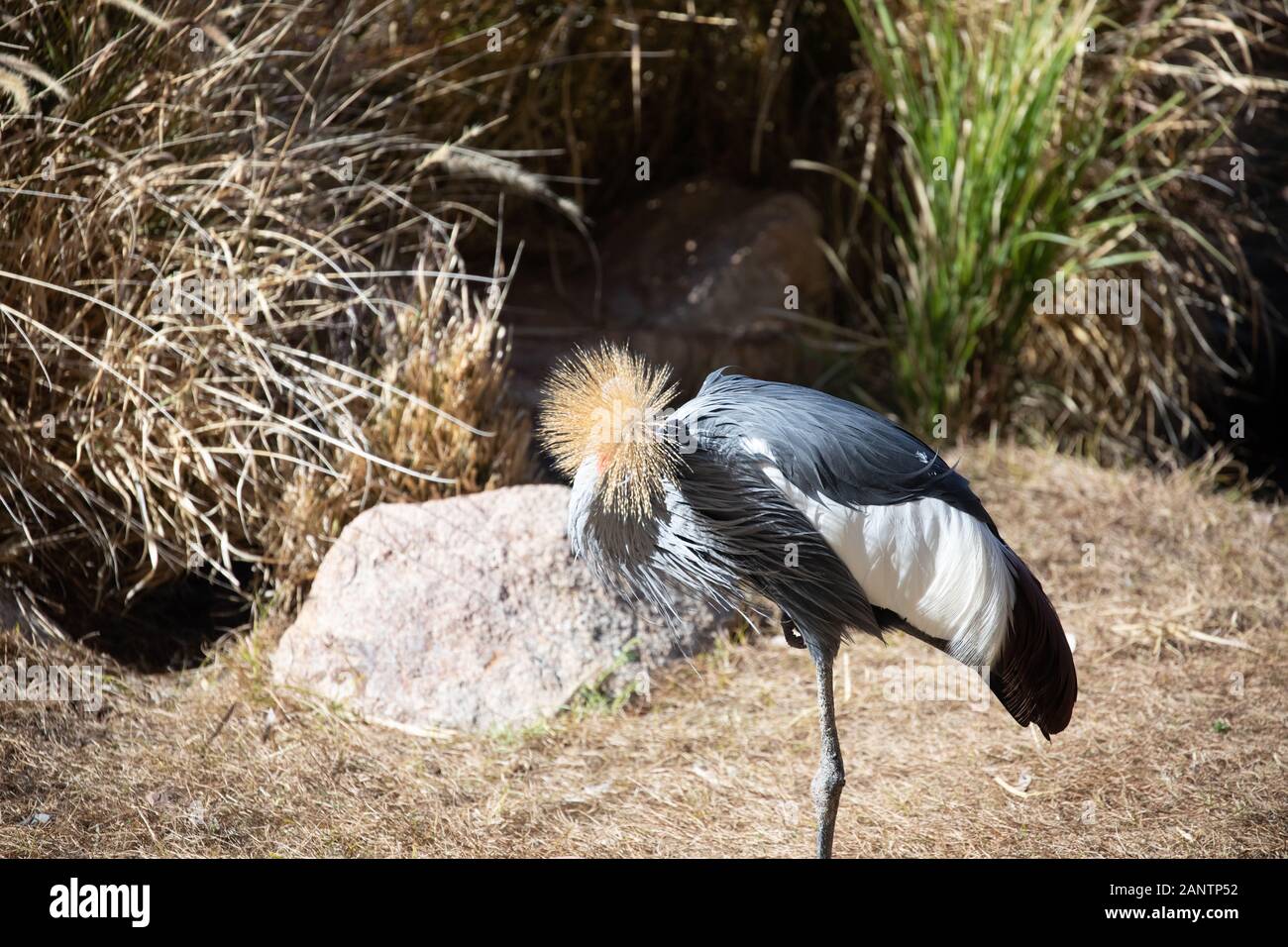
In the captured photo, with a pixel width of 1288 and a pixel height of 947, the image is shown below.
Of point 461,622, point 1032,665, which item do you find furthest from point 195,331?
point 1032,665

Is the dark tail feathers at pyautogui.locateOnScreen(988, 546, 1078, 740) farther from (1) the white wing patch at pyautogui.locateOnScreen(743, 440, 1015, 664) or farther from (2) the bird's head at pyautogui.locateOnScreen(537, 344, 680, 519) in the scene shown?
(2) the bird's head at pyautogui.locateOnScreen(537, 344, 680, 519)

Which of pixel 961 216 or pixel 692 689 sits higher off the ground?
pixel 961 216

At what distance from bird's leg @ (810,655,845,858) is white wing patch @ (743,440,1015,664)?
0.62 feet

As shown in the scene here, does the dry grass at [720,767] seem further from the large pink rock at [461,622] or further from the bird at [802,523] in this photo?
the bird at [802,523]

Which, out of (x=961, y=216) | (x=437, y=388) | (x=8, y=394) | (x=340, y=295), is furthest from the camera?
(x=961, y=216)

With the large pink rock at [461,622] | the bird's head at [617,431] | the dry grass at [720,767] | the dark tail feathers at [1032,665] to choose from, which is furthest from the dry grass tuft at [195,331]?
the dark tail feathers at [1032,665]

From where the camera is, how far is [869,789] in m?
2.94


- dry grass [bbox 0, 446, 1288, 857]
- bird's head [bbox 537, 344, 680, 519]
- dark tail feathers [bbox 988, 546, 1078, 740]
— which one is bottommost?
dry grass [bbox 0, 446, 1288, 857]

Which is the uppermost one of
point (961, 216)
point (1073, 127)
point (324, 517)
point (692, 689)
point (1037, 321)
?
point (1073, 127)

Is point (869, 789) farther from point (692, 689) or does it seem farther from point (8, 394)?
point (8, 394)

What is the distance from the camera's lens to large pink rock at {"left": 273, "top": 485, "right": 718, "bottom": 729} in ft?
10.5

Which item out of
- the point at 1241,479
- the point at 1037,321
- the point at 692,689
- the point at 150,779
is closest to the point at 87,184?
the point at 150,779

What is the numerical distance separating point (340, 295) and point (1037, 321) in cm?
267

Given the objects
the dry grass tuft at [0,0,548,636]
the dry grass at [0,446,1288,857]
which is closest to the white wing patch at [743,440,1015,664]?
the dry grass at [0,446,1288,857]
